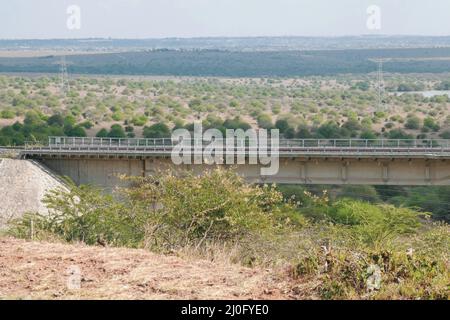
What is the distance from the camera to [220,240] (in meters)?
16.5

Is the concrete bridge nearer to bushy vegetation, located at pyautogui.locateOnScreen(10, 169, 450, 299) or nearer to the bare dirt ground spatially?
bushy vegetation, located at pyautogui.locateOnScreen(10, 169, 450, 299)

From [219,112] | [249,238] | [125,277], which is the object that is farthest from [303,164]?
[219,112]

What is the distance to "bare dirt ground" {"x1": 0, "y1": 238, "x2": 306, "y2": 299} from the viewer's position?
1022cm

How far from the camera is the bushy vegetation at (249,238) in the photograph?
10430 millimetres

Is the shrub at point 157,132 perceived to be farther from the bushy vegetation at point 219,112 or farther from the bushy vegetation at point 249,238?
the bushy vegetation at point 249,238

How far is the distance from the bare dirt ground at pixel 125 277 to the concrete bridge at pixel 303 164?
33.8 metres

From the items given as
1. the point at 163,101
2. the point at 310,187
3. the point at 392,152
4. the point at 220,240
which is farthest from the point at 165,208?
the point at 163,101

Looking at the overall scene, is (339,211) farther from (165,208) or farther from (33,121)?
(33,121)

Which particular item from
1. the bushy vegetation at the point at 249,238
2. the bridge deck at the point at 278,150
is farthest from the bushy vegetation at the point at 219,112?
the bushy vegetation at the point at 249,238

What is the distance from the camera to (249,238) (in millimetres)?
16812

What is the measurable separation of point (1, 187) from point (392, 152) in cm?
1807

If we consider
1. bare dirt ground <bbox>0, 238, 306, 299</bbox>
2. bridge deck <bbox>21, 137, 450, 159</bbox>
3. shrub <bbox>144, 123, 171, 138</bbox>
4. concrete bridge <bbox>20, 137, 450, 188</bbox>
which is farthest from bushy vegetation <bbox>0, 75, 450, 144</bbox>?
bare dirt ground <bbox>0, 238, 306, 299</bbox>

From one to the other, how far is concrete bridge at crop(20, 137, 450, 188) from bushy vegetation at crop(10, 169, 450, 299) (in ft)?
74.0
